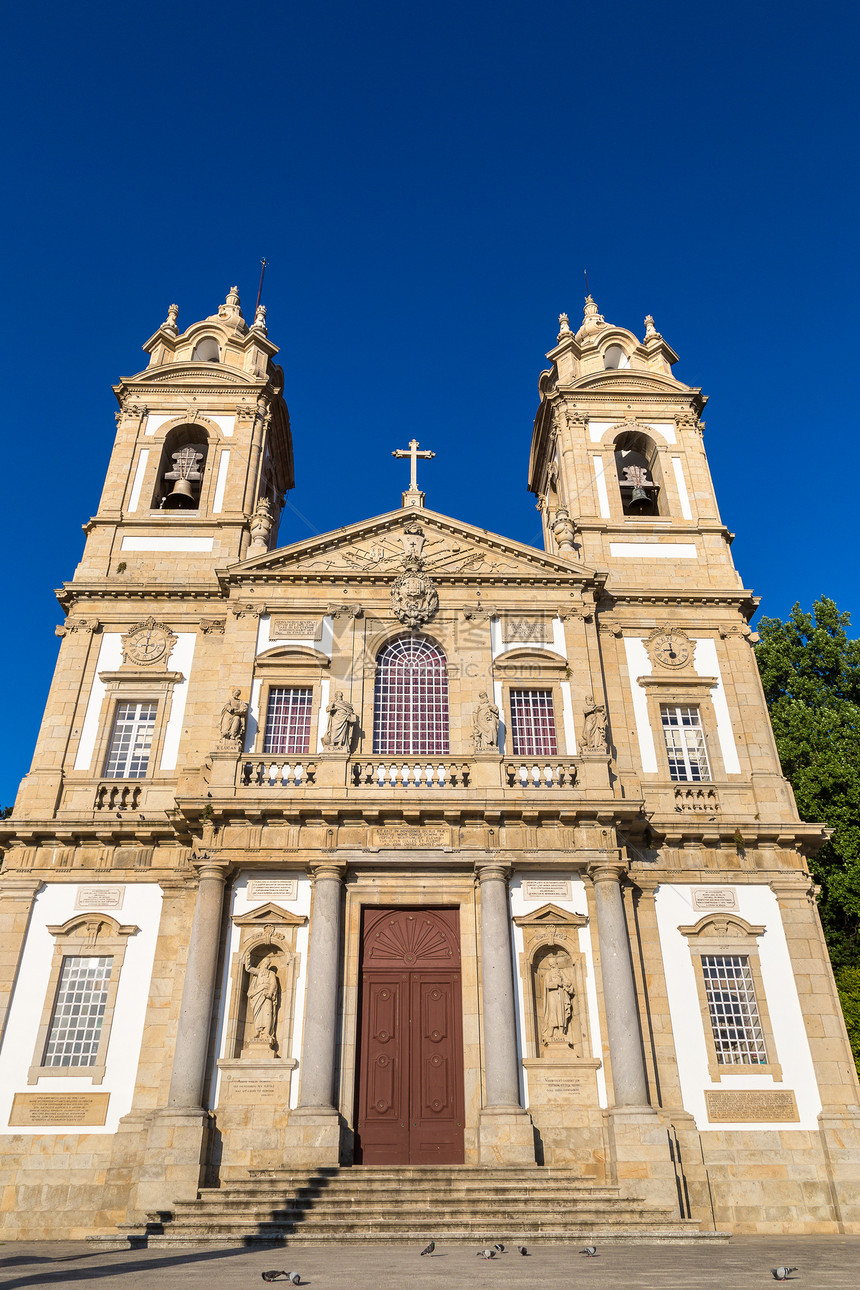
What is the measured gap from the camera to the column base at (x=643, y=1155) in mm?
13477

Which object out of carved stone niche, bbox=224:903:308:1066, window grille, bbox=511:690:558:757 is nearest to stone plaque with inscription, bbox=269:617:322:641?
window grille, bbox=511:690:558:757

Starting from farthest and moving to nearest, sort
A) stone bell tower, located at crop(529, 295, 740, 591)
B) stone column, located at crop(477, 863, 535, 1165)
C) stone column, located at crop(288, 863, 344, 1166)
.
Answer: stone bell tower, located at crop(529, 295, 740, 591) → stone column, located at crop(477, 863, 535, 1165) → stone column, located at crop(288, 863, 344, 1166)

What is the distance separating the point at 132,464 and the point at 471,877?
13.2 metres

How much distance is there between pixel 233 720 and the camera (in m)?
17.3

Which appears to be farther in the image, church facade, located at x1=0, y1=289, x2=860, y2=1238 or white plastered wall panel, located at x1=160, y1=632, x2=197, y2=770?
white plastered wall panel, located at x1=160, y1=632, x2=197, y2=770

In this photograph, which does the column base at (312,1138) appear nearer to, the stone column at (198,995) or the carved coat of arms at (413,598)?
the stone column at (198,995)

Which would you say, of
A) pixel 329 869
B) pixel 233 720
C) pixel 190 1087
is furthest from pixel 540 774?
pixel 190 1087

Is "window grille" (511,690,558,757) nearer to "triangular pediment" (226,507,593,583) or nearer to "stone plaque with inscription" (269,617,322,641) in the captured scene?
"triangular pediment" (226,507,593,583)

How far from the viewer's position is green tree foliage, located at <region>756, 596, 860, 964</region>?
22.6 metres

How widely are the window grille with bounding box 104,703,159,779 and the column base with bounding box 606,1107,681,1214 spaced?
34.7ft

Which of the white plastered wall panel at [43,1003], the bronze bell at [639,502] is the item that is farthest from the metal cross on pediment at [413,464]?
the white plastered wall panel at [43,1003]

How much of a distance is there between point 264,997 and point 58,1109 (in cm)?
Result: 364

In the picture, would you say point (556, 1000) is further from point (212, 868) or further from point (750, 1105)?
point (212, 868)

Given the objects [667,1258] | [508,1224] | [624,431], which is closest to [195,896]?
[508,1224]
